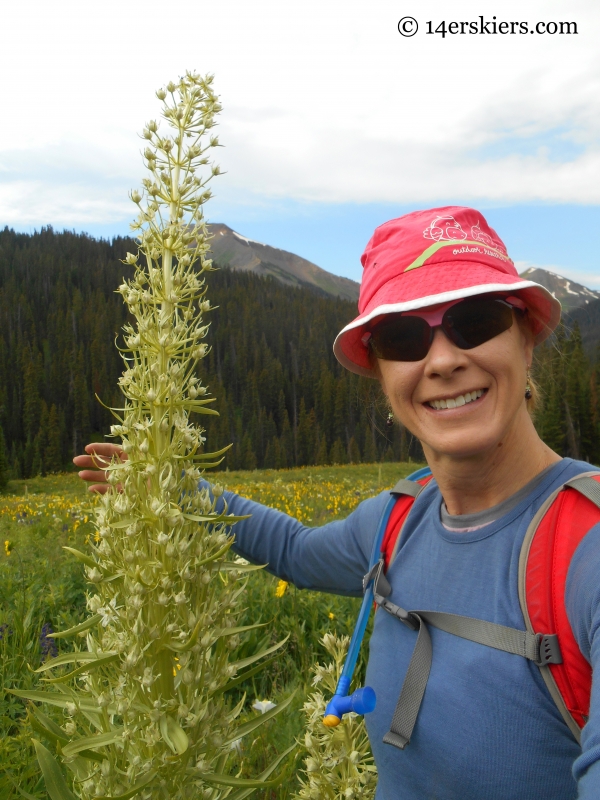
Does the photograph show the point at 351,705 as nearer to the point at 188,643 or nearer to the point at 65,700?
the point at 188,643

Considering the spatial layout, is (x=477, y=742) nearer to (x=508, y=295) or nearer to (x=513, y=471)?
(x=513, y=471)

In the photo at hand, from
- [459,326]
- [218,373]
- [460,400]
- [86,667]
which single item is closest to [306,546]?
[460,400]

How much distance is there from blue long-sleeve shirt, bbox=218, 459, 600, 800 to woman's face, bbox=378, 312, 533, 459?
10.5 inches

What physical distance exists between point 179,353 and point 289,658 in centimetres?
330

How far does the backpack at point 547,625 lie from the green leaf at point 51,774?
1.10 meters

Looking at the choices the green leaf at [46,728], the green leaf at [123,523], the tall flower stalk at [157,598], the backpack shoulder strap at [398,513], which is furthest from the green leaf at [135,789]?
the backpack shoulder strap at [398,513]

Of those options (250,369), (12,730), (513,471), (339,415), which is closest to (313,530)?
(513,471)

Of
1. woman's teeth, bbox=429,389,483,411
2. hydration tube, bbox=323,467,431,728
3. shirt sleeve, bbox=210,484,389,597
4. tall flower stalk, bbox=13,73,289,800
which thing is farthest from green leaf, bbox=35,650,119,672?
woman's teeth, bbox=429,389,483,411

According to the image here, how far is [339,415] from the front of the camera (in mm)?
132125

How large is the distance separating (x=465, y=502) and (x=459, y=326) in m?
0.72

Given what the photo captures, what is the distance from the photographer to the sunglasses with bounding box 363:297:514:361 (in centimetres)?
240

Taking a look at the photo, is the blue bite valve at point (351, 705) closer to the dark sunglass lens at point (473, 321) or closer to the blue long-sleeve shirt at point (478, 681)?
the blue long-sleeve shirt at point (478, 681)

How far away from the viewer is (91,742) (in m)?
1.75

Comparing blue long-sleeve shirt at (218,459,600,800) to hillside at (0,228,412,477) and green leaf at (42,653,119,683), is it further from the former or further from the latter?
hillside at (0,228,412,477)
